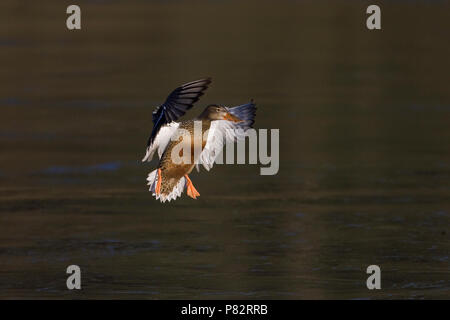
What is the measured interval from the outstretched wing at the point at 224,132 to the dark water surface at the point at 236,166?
703mm

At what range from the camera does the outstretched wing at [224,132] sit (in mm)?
9039

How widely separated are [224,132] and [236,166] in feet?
8.07

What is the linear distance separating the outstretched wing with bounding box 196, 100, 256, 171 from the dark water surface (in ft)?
2.31

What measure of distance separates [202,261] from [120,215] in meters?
1.50

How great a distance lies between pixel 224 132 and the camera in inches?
366

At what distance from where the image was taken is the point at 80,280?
8.16 m

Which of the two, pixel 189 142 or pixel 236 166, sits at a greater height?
pixel 189 142

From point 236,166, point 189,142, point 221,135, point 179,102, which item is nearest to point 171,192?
point 189,142

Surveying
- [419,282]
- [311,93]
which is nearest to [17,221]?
[419,282]

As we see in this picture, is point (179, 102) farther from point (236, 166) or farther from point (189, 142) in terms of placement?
point (236, 166)

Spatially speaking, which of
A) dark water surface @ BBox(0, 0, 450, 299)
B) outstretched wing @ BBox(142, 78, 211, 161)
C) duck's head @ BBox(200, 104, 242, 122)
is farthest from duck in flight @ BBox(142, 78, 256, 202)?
dark water surface @ BBox(0, 0, 450, 299)

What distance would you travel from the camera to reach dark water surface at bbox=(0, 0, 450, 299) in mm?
8422

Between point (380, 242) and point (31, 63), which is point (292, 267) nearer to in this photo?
A: point (380, 242)

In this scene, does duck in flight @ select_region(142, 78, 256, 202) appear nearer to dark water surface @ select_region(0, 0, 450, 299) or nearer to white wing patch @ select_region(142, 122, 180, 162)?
white wing patch @ select_region(142, 122, 180, 162)
